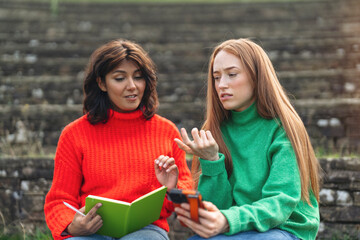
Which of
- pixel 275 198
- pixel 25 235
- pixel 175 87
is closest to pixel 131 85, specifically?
pixel 275 198

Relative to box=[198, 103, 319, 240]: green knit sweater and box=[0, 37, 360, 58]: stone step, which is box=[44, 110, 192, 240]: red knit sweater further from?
box=[0, 37, 360, 58]: stone step

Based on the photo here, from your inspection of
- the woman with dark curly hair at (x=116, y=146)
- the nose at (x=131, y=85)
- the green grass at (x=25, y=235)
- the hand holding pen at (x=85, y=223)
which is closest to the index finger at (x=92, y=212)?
the hand holding pen at (x=85, y=223)

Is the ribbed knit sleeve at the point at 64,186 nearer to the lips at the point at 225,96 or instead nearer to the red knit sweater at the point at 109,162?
the red knit sweater at the point at 109,162

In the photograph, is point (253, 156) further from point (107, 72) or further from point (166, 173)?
point (107, 72)

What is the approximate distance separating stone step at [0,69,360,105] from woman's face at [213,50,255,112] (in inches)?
105

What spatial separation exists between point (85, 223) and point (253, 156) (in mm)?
811

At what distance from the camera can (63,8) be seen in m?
7.92

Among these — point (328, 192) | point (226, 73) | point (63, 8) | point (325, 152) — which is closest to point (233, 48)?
point (226, 73)

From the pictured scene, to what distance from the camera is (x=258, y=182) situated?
1969 mm

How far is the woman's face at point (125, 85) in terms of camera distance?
2.31 m

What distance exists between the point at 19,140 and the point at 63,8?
440 centimetres

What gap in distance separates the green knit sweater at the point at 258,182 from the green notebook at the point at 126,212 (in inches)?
9.1

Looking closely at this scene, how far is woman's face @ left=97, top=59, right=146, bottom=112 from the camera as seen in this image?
2314 millimetres

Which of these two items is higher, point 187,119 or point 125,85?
point 125,85
